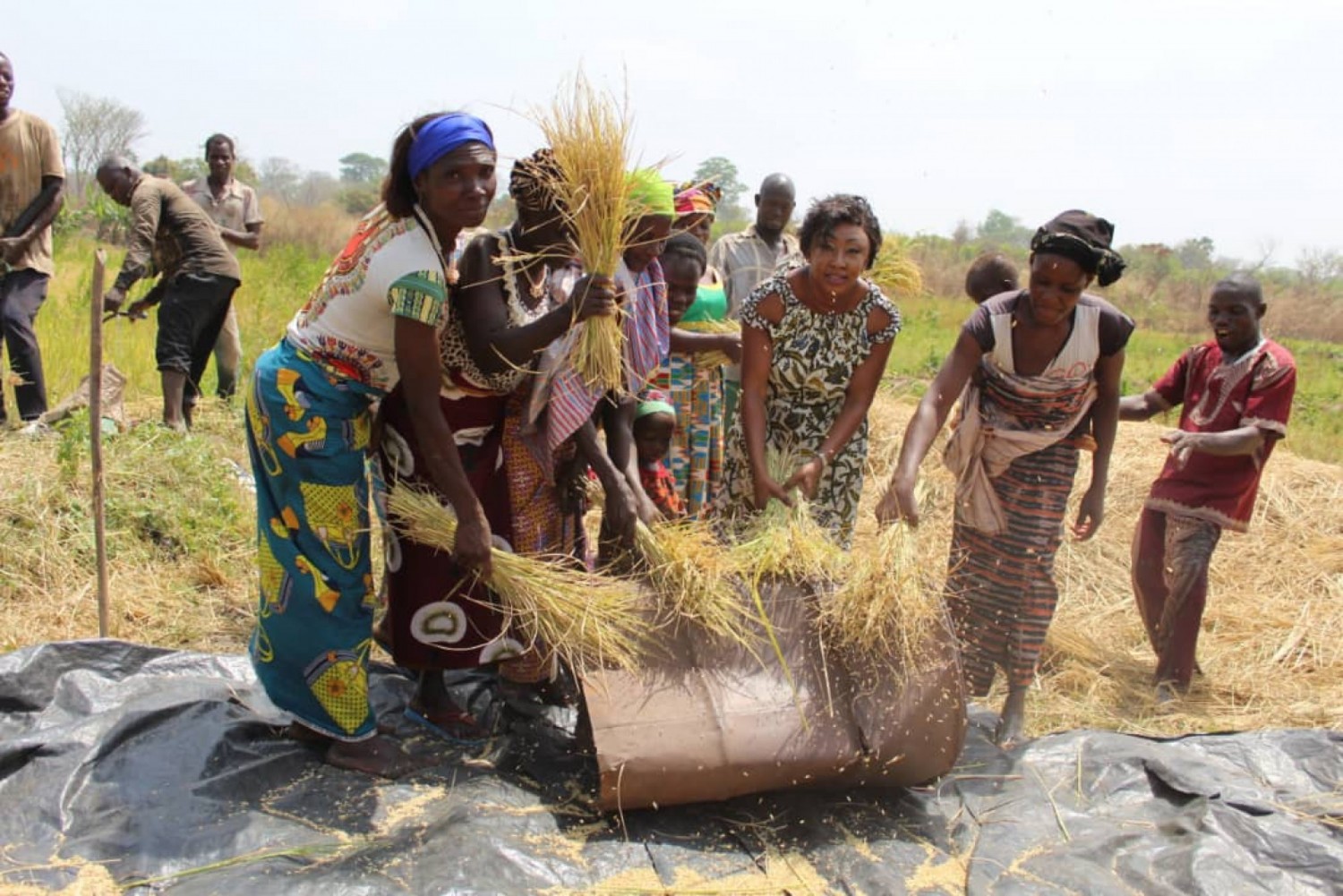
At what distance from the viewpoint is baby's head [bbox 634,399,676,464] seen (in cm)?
338

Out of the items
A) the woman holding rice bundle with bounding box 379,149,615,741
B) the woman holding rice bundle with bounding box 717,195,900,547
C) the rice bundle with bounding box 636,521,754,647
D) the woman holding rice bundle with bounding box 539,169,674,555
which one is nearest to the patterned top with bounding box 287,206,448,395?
the woman holding rice bundle with bounding box 379,149,615,741

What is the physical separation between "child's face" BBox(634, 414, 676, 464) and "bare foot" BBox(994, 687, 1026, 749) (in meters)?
1.41

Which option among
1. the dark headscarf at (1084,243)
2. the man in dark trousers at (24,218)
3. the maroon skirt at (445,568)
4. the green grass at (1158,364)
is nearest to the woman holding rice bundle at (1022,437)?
the dark headscarf at (1084,243)

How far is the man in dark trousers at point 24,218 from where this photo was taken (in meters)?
4.96

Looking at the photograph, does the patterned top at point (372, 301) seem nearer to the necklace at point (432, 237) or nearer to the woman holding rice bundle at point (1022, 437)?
the necklace at point (432, 237)

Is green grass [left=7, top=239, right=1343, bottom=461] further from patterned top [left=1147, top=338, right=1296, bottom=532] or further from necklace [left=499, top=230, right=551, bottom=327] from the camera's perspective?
necklace [left=499, top=230, right=551, bottom=327]

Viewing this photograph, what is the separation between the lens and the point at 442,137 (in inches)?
94.1

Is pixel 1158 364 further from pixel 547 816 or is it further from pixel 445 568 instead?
pixel 547 816

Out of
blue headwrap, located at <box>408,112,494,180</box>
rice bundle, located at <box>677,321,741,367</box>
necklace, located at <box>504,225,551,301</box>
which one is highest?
blue headwrap, located at <box>408,112,494,180</box>

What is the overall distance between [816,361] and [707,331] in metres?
0.79

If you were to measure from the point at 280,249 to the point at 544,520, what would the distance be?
14.2 m

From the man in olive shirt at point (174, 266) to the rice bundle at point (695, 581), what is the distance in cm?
375

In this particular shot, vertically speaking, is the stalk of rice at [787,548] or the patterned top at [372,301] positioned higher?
the patterned top at [372,301]

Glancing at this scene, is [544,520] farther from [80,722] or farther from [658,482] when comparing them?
[80,722]
